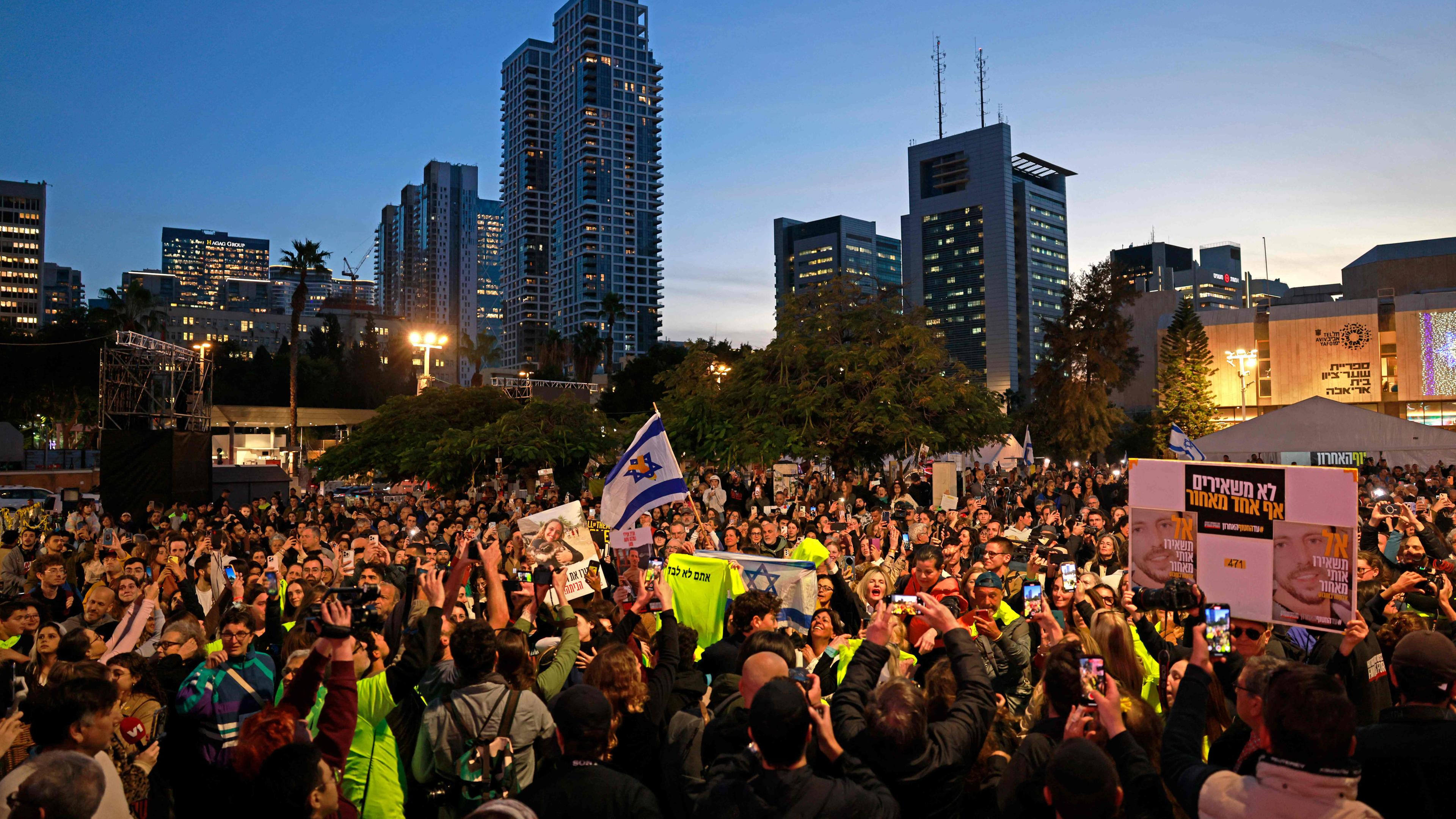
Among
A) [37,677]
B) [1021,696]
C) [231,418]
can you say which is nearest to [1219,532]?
[1021,696]

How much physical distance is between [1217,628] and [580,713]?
277 centimetres

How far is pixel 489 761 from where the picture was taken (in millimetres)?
3881

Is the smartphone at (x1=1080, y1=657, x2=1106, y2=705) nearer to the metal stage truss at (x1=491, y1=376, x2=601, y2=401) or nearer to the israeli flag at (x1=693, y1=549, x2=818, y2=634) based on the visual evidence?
the israeli flag at (x1=693, y1=549, x2=818, y2=634)

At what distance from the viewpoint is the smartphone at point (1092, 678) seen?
3.34 m

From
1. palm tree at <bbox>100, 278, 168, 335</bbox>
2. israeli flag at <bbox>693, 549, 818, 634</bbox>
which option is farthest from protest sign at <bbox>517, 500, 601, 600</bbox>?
palm tree at <bbox>100, 278, 168, 335</bbox>

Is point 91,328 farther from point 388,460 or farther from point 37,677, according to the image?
point 37,677

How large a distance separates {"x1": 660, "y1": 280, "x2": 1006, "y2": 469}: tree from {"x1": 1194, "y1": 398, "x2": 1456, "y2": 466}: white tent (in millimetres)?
5853

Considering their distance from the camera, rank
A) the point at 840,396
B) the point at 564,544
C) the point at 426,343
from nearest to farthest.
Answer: the point at 564,544, the point at 840,396, the point at 426,343

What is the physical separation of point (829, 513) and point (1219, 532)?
387 inches

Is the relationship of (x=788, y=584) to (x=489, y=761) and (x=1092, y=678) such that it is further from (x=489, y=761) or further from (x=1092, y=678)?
(x=1092, y=678)

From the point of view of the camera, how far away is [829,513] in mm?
15578

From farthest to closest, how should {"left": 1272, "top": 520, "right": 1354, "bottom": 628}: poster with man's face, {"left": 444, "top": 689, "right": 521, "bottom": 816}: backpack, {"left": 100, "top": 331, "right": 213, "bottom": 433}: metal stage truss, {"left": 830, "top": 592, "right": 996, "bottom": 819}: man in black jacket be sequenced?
{"left": 100, "top": 331, "right": 213, "bottom": 433}: metal stage truss < {"left": 1272, "top": 520, "right": 1354, "bottom": 628}: poster with man's face < {"left": 444, "top": 689, "right": 521, "bottom": 816}: backpack < {"left": 830, "top": 592, "right": 996, "bottom": 819}: man in black jacket

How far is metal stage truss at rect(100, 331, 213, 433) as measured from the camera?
27.8 metres

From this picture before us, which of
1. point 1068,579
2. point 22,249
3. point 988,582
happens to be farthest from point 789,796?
point 22,249
